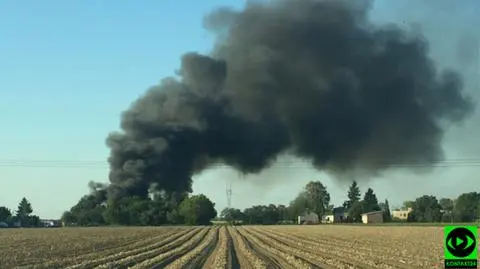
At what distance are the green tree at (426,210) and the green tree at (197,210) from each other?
49464mm

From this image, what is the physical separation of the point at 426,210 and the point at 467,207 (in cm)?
969

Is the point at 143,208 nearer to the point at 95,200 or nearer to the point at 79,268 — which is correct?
the point at 95,200

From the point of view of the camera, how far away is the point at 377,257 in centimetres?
3284

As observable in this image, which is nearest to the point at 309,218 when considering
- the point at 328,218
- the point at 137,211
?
the point at 328,218

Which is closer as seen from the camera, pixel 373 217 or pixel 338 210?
pixel 373 217

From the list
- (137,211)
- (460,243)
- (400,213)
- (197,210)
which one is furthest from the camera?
(400,213)

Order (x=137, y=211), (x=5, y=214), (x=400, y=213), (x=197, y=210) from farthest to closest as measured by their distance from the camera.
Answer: (x=400, y=213), (x=5, y=214), (x=197, y=210), (x=137, y=211)

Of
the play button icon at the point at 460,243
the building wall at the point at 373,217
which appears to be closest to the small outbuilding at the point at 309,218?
the building wall at the point at 373,217

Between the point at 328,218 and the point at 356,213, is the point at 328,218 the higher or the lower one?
the lower one

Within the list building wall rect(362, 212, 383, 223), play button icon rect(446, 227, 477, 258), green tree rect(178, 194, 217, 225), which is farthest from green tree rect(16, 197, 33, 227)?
play button icon rect(446, 227, 477, 258)

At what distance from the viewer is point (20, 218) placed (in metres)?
168

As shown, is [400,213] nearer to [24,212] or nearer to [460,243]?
[24,212]

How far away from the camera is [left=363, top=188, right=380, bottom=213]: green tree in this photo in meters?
181

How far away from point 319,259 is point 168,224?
342 ft
